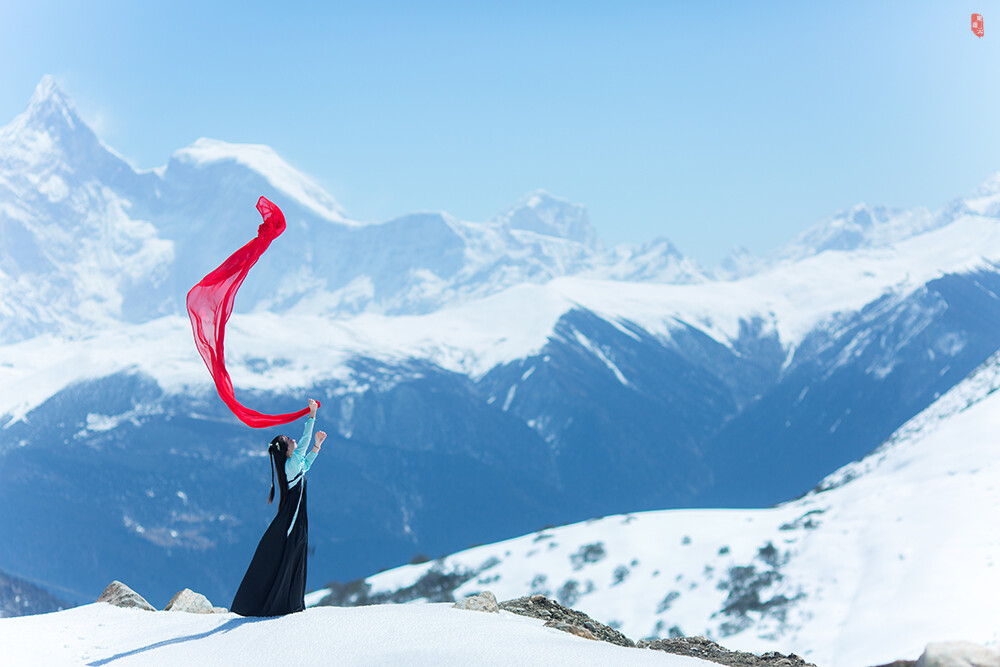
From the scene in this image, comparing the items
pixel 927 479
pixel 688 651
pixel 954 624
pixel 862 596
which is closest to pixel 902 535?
pixel 862 596

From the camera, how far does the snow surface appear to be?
14.5m

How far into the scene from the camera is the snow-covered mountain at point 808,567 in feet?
268

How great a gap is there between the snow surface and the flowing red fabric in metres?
4.01

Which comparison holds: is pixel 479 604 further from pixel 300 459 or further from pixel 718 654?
Result: pixel 718 654

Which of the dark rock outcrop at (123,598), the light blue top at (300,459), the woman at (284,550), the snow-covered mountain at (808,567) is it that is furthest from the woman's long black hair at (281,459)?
the snow-covered mountain at (808,567)

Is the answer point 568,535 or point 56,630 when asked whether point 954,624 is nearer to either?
point 56,630

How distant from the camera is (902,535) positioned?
102125mm

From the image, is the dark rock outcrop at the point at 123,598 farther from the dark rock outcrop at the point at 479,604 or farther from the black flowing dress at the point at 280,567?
the dark rock outcrop at the point at 479,604

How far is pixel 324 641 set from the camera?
15.7 m

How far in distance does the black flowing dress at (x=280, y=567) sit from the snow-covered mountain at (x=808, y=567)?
58868mm

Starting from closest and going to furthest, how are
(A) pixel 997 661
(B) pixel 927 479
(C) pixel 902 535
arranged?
1. (A) pixel 997 661
2. (C) pixel 902 535
3. (B) pixel 927 479

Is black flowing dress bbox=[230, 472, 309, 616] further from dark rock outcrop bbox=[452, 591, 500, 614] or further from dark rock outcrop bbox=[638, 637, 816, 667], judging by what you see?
dark rock outcrop bbox=[638, 637, 816, 667]

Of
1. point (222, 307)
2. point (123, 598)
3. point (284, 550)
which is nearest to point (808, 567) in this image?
point (123, 598)

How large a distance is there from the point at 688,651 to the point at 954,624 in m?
62.1
